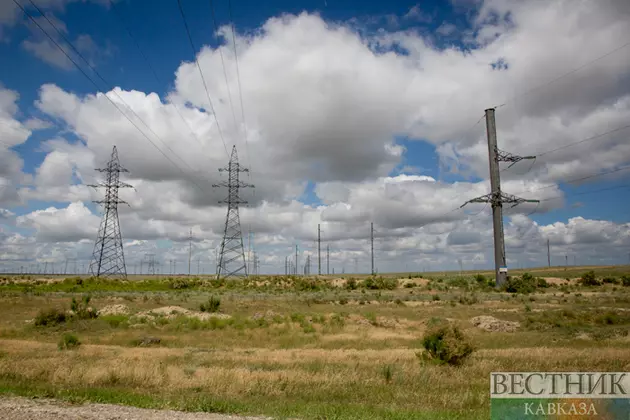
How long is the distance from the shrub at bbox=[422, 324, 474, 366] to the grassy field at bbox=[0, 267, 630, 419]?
0.60 metres

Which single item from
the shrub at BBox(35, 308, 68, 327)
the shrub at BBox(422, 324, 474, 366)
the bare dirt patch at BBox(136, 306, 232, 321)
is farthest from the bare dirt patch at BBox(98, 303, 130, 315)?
the shrub at BBox(422, 324, 474, 366)

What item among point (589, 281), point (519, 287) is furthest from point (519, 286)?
point (589, 281)

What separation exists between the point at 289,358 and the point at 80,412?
484 inches

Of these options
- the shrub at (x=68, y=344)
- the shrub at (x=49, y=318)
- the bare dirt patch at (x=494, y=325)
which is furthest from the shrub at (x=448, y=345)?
the shrub at (x=49, y=318)

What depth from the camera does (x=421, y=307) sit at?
159ft

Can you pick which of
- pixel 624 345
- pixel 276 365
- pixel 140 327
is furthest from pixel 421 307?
pixel 276 365

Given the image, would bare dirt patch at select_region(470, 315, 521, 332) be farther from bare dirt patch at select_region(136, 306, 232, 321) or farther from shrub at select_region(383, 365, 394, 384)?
bare dirt patch at select_region(136, 306, 232, 321)

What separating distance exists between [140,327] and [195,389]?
22.5 meters

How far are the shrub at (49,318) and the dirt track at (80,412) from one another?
1012 inches

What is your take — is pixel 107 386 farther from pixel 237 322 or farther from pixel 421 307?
pixel 421 307

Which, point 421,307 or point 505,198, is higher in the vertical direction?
point 505,198

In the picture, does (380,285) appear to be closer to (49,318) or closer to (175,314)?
(175,314)

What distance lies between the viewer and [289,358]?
70.7 feet

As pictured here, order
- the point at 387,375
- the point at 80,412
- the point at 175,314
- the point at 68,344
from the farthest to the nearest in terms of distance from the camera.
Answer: the point at 175,314
the point at 68,344
the point at 387,375
the point at 80,412
